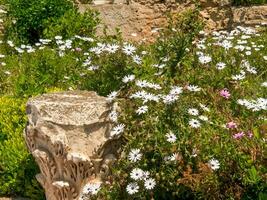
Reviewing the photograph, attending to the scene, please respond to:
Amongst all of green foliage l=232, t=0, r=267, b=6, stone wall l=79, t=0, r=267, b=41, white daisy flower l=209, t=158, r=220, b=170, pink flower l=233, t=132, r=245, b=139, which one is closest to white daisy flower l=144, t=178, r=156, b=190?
white daisy flower l=209, t=158, r=220, b=170

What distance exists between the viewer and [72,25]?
28.3ft

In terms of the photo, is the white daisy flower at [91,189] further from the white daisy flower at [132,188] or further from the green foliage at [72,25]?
the green foliage at [72,25]

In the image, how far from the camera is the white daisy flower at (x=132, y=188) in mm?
4195

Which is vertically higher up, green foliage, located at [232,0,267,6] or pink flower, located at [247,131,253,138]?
pink flower, located at [247,131,253,138]

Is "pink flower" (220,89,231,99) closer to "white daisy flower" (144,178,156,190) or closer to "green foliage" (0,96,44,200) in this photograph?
"white daisy flower" (144,178,156,190)

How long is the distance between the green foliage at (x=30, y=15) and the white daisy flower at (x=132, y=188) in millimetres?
5089

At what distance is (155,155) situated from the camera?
4320 millimetres


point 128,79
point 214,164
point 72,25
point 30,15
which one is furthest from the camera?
point 30,15

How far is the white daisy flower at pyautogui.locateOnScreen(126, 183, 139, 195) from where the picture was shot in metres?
4.20

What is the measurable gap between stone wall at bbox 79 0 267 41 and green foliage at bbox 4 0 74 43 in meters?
0.66

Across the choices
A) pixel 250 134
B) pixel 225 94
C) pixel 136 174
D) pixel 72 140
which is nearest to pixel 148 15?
pixel 225 94

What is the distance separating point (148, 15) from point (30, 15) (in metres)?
1.81

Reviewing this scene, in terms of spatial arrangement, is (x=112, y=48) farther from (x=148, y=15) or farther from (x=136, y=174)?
(x=148, y=15)

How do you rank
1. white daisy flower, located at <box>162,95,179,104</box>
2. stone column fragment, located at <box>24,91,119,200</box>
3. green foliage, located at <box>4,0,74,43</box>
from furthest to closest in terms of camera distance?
green foliage, located at <box>4,0,74,43</box>, stone column fragment, located at <box>24,91,119,200</box>, white daisy flower, located at <box>162,95,179,104</box>
